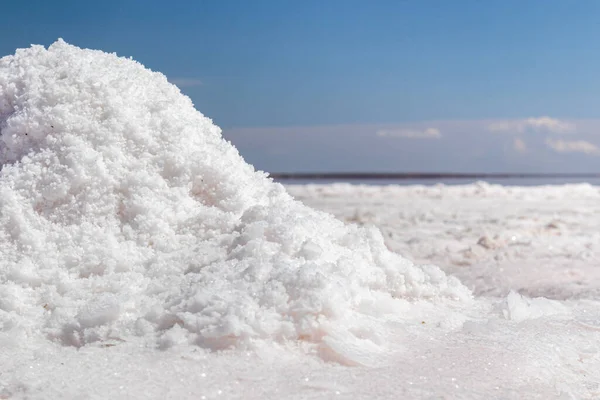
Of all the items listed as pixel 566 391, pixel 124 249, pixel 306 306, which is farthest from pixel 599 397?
pixel 124 249

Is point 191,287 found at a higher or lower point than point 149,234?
lower

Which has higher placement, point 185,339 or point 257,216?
point 257,216

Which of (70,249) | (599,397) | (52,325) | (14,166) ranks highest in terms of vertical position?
(14,166)

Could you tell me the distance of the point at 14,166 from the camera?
2.17 metres

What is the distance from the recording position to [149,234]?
2049 mm

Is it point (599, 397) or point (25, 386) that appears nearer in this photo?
point (25, 386)

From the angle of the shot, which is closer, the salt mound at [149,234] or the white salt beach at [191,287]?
the white salt beach at [191,287]

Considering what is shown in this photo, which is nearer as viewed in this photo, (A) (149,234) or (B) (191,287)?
(B) (191,287)

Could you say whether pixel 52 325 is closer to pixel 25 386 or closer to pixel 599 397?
pixel 25 386

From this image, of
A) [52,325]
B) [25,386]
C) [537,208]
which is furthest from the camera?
[537,208]

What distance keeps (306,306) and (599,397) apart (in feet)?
2.51

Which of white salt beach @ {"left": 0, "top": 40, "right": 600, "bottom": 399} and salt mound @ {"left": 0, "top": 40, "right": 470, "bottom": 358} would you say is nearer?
white salt beach @ {"left": 0, "top": 40, "right": 600, "bottom": 399}

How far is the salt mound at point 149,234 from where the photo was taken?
5.50 ft

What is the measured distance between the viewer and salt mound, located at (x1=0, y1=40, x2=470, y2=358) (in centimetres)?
168
